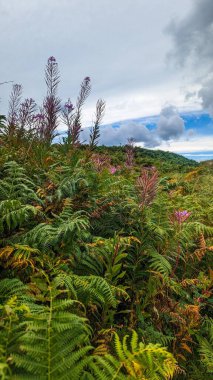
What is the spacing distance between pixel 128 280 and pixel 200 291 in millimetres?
1147

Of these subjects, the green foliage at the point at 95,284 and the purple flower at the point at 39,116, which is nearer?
the green foliage at the point at 95,284

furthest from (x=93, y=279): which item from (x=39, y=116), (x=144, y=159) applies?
(x=144, y=159)

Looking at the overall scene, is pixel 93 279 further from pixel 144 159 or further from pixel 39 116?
pixel 144 159

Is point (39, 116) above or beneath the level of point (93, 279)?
above

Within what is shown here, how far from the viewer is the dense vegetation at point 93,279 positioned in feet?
5.58

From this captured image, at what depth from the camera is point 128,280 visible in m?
3.40

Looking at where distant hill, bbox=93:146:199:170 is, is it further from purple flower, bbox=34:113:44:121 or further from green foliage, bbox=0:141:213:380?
green foliage, bbox=0:141:213:380

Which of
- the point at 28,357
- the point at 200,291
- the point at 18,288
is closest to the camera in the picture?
the point at 28,357

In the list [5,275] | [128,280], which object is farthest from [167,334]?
→ [5,275]

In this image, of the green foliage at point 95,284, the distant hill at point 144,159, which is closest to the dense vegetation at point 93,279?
the green foliage at point 95,284

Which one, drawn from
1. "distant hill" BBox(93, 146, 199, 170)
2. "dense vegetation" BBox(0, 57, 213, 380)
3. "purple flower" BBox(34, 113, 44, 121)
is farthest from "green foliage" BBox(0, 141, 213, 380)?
"distant hill" BBox(93, 146, 199, 170)

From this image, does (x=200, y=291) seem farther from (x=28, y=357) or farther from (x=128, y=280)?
(x=28, y=357)

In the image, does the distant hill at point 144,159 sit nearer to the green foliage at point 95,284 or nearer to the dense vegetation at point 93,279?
the dense vegetation at point 93,279

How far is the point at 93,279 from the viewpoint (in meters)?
2.73
